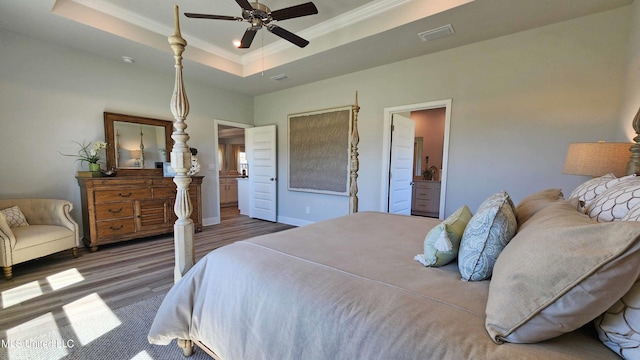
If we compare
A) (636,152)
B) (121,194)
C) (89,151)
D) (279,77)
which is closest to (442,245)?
(636,152)

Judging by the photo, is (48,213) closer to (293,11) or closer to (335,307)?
(293,11)

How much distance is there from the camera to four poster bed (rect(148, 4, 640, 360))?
2.11 ft

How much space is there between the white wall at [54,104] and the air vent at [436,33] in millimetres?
3381

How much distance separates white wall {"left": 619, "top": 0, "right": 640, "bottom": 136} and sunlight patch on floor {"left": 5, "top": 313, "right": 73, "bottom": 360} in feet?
14.7

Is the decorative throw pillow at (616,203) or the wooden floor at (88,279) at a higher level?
the decorative throw pillow at (616,203)

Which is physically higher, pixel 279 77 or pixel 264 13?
pixel 279 77

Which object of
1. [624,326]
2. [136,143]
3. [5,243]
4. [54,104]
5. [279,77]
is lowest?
[5,243]

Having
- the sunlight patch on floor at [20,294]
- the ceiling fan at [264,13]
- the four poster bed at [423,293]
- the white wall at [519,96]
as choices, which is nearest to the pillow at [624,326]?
the four poster bed at [423,293]

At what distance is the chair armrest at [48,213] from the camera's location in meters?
3.01

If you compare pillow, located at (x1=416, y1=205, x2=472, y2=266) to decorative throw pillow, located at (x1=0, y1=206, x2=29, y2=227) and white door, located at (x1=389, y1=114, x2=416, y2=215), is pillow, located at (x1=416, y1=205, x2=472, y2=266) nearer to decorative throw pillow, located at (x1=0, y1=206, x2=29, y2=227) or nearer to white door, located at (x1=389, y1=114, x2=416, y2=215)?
white door, located at (x1=389, y1=114, x2=416, y2=215)

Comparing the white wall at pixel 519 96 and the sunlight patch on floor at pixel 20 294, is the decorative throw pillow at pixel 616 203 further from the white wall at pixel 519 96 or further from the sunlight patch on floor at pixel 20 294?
the sunlight patch on floor at pixel 20 294

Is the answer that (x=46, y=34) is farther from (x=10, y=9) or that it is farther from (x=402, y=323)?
(x=402, y=323)

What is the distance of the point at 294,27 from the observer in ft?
10.8

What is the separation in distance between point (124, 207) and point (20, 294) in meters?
1.48
